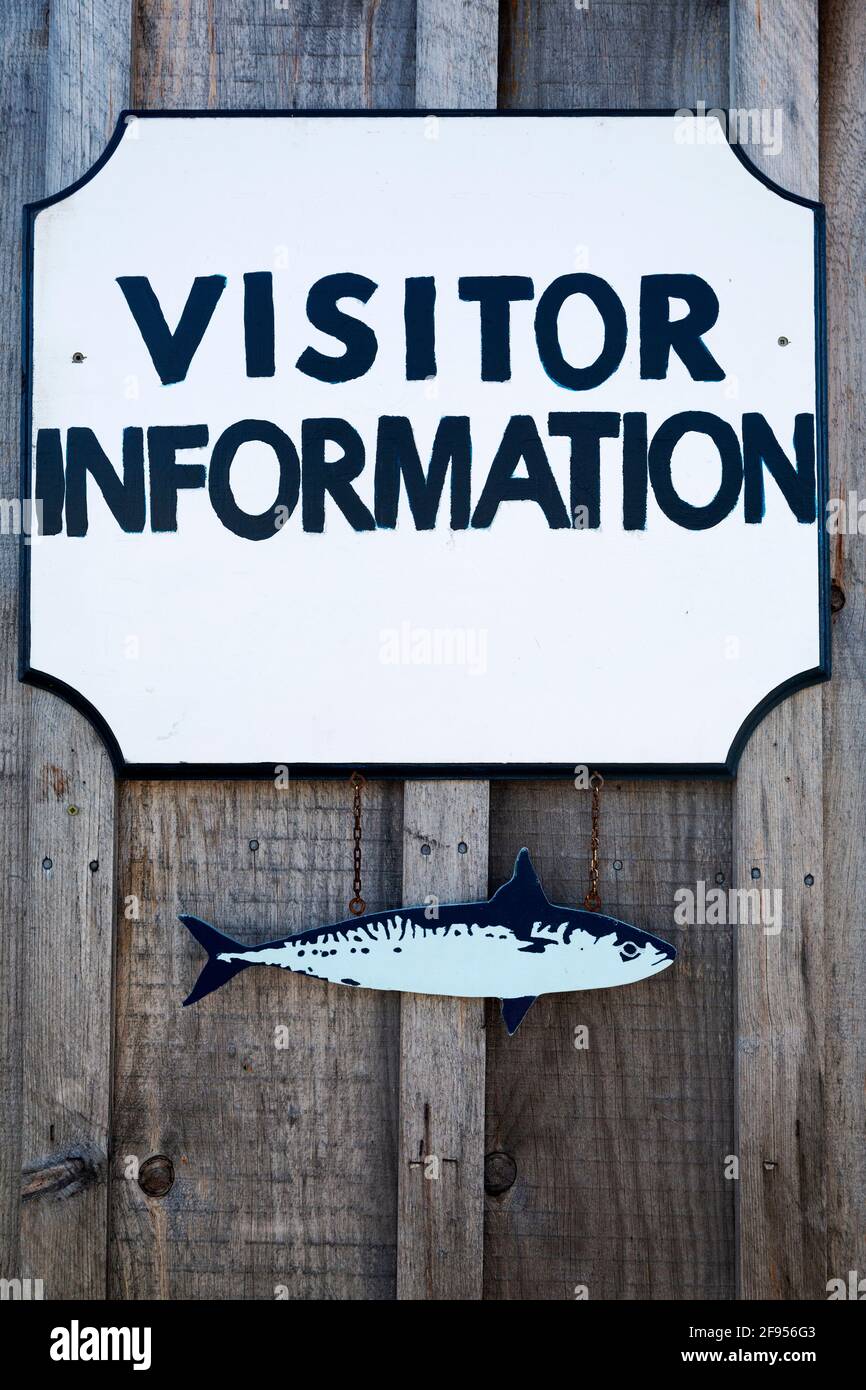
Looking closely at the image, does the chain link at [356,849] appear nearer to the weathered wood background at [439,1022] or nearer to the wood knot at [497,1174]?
the weathered wood background at [439,1022]

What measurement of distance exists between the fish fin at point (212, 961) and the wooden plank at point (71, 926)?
0.17 meters

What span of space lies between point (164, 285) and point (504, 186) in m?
0.68

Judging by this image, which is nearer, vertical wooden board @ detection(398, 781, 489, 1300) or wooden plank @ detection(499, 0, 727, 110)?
vertical wooden board @ detection(398, 781, 489, 1300)

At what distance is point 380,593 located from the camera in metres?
2.02

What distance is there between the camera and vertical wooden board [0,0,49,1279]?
205cm

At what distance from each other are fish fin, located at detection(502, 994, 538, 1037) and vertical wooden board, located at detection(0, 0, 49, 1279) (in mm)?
932

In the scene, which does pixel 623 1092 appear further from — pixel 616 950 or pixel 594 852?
pixel 594 852

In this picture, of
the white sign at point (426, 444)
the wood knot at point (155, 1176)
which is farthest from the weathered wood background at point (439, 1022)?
the white sign at point (426, 444)

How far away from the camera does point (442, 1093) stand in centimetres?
197

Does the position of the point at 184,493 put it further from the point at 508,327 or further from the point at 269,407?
the point at 508,327

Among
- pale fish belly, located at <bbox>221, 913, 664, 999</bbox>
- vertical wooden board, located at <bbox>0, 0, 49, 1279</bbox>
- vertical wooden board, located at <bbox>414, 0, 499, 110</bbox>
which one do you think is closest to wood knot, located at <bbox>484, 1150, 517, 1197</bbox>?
pale fish belly, located at <bbox>221, 913, 664, 999</bbox>

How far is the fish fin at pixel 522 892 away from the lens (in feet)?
6.44

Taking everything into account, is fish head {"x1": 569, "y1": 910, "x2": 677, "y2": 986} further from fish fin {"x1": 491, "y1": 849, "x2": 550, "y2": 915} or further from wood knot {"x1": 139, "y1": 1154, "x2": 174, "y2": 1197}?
wood knot {"x1": 139, "y1": 1154, "x2": 174, "y2": 1197}

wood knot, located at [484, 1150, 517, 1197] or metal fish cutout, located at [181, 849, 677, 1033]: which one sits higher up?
metal fish cutout, located at [181, 849, 677, 1033]
